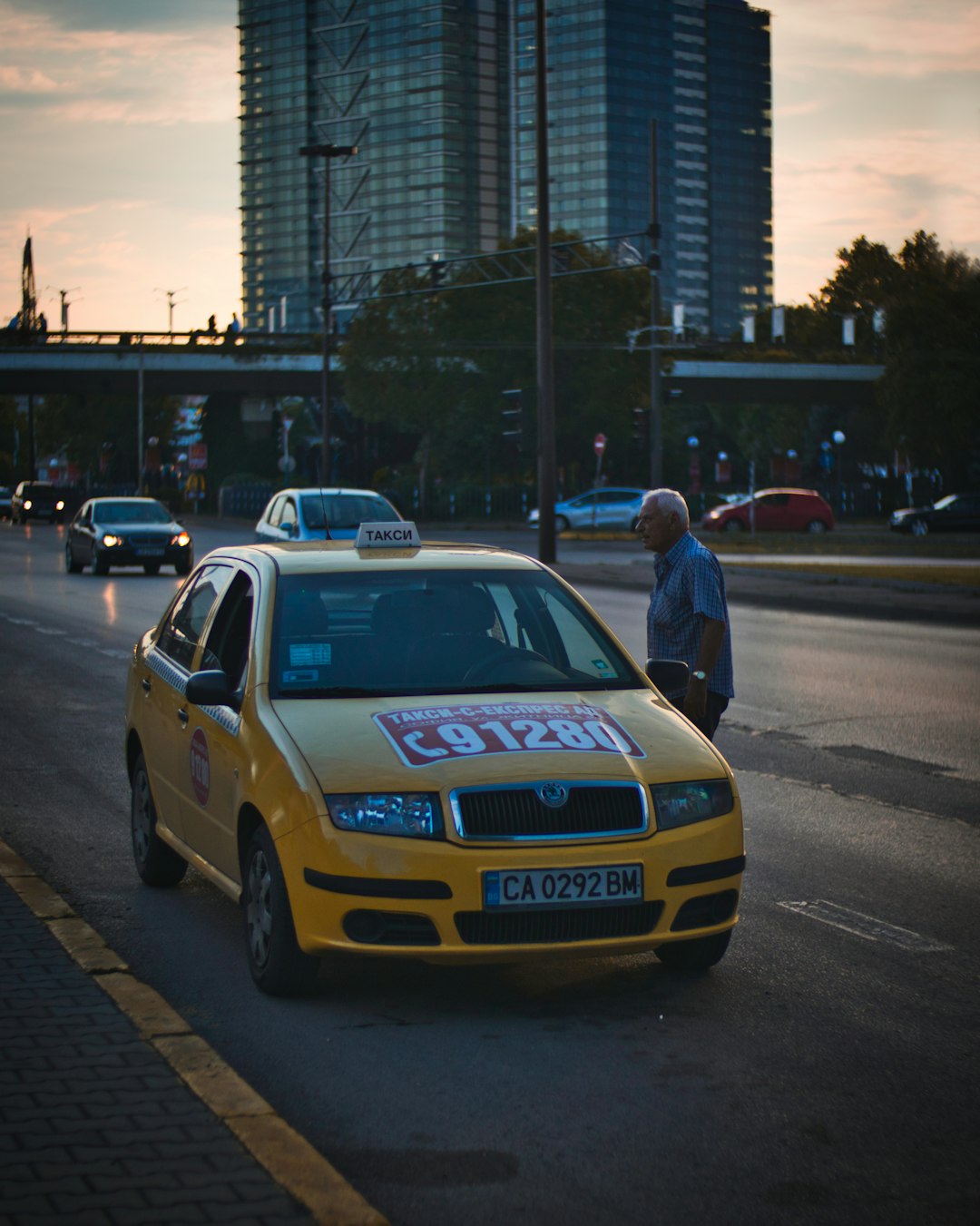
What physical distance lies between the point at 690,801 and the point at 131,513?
30.3 metres

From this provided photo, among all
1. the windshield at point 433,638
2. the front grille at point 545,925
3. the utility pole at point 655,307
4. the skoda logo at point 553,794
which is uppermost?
the utility pole at point 655,307

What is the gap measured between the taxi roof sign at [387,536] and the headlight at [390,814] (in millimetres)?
1744

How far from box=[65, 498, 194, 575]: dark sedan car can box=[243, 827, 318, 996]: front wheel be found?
28.3 meters

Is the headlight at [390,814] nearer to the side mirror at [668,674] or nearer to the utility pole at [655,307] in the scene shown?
the side mirror at [668,674]

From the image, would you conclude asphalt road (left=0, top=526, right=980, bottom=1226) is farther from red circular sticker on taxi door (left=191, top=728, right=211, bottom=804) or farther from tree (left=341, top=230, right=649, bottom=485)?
tree (left=341, top=230, right=649, bottom=485)

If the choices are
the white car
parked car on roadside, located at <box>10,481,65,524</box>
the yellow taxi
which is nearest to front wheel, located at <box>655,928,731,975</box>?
the yellow taxi

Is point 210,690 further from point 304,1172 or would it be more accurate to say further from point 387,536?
point 304,1172

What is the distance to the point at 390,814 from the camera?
5.32m

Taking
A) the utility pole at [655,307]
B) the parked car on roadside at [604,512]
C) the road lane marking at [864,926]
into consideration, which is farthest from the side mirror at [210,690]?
the parked car on roadside at [604,512]

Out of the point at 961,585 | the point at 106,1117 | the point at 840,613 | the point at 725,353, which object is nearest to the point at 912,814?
the point at 106,1117

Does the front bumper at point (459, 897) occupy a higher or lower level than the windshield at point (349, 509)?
lower

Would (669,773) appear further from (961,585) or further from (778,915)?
(961,585)

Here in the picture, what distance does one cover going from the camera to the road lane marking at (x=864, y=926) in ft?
20.7

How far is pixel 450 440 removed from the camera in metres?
72.6
